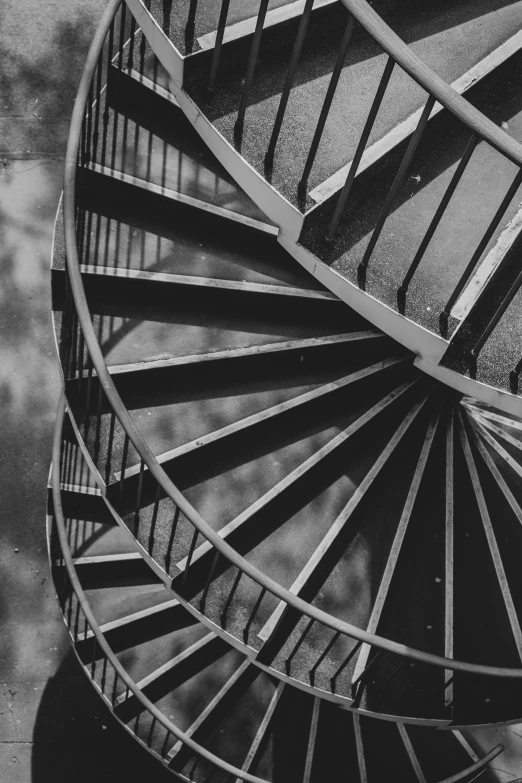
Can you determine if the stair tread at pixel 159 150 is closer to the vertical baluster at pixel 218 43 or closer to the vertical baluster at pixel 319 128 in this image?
the vertical baluster at pixel 218 43

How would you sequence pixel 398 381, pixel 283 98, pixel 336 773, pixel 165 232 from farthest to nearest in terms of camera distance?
1. pixel 336 773
2. pixel 398 381
3. pixel 165 232
4. pixel 283 98

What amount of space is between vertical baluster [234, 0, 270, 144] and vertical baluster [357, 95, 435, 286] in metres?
0.69

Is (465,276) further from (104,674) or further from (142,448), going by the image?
(104,674)

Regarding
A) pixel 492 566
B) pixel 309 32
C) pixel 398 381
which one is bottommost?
pixel 492 566

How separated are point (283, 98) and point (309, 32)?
0.82m

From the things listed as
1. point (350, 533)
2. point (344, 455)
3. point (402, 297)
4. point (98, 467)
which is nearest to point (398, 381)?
point (344, 455)

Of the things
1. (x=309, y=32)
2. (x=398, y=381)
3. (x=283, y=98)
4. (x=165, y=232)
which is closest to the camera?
(x=283, y=98)

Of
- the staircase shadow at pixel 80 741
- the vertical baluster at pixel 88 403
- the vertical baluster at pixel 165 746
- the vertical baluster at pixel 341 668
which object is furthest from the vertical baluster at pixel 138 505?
the staircase shadow at pixel 80 741

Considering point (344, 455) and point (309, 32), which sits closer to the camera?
point (309, 32)

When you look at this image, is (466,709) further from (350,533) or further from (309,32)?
(309,32)

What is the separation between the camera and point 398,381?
5.57 m

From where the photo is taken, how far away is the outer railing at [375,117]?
10.8ft

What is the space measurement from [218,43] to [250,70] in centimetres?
26

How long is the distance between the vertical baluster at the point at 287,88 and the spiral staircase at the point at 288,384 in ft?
0.04
